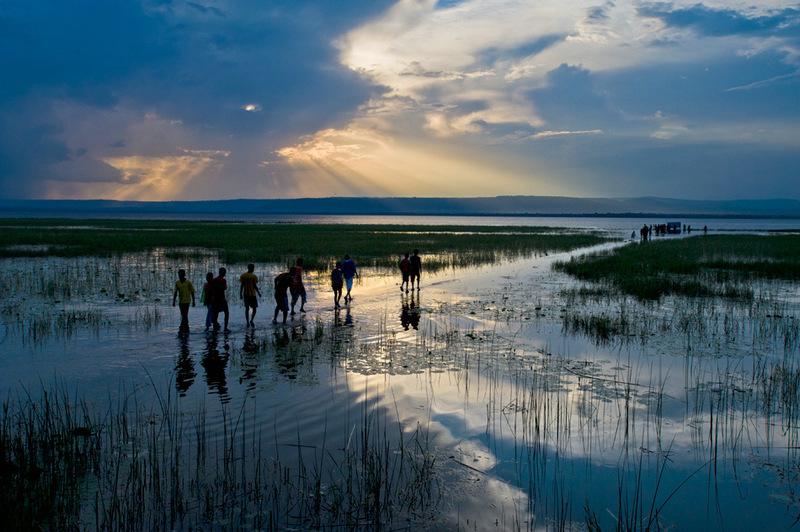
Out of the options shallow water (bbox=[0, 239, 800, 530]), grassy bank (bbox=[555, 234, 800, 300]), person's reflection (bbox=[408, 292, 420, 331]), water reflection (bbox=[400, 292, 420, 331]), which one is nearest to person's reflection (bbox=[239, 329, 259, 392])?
shallow water (bbox=[0, 239, 800, 530])

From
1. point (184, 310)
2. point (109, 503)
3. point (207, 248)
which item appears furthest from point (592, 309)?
point (207, 248)

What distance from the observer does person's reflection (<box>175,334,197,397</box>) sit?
10.7 meters

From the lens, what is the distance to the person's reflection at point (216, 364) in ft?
34.7

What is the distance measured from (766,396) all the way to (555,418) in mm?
4326

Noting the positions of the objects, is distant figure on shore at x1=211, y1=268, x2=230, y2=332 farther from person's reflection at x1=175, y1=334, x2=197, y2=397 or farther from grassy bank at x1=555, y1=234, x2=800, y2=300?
grassy bank at x1=555, y1=234, x2=800, y2=300

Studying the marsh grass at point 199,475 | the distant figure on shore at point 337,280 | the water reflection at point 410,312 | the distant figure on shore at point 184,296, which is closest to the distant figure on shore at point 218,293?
the distant figure on shore at point 184,296

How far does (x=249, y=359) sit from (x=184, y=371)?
1568 mm

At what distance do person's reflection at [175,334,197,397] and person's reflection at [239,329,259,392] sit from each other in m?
1.02

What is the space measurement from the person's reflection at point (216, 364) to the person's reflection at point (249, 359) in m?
0.39

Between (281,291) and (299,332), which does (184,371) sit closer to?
(299,332)

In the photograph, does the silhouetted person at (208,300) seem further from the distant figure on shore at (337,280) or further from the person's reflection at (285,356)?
the distant figure on shore at (337,280)

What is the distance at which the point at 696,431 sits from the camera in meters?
8.95

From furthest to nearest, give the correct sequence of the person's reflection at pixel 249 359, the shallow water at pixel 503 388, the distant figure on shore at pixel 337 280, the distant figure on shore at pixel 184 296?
the distant figure on shore at pixel 337 280 → the distant figure on shore at pixel 184 296 → the person's reflection at pixel 249 359 → the shallow water at pixel 503 388

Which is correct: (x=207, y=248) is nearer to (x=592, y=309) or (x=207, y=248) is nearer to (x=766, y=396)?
(x=592, y=309)
